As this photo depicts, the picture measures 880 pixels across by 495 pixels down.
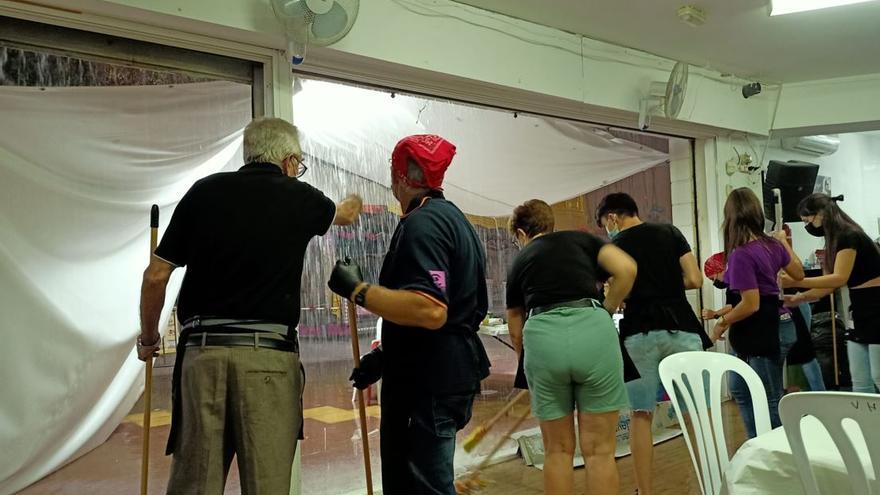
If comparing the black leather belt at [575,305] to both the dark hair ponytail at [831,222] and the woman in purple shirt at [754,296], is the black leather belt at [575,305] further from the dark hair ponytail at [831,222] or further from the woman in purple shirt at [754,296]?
the dark hair ponytail at [831,222]

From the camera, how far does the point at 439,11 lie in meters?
3.01

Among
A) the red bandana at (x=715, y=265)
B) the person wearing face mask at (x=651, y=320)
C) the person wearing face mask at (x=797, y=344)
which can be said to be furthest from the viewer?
the red bandana at (x=715, y=265)

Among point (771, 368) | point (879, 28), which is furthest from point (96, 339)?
point (879, 28)

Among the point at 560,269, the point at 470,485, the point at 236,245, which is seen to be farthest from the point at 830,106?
the point at 236,245

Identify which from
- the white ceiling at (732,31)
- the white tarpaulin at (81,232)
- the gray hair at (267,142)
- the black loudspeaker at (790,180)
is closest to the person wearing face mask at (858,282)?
the white ceiling at (732,31)

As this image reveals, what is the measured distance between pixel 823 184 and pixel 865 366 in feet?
13.1

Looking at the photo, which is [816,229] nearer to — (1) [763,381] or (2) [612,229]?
(1) [763,381]

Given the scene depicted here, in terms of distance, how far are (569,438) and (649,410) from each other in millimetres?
586

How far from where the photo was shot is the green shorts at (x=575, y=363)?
226 centimetres

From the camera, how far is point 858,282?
329cm

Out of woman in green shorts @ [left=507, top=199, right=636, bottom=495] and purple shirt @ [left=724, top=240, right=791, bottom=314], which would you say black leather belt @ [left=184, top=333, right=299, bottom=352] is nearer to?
woman in green shorts @ [left=507, top=199, right=636, bottom=495]

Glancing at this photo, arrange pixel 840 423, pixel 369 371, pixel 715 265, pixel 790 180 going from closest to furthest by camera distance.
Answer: pixel 840 423
pixel 369 371
pixel 715 265
pixel 790 180

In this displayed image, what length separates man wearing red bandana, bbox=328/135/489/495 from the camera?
62.5 inches

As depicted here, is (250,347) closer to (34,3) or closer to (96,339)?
(96,339)
